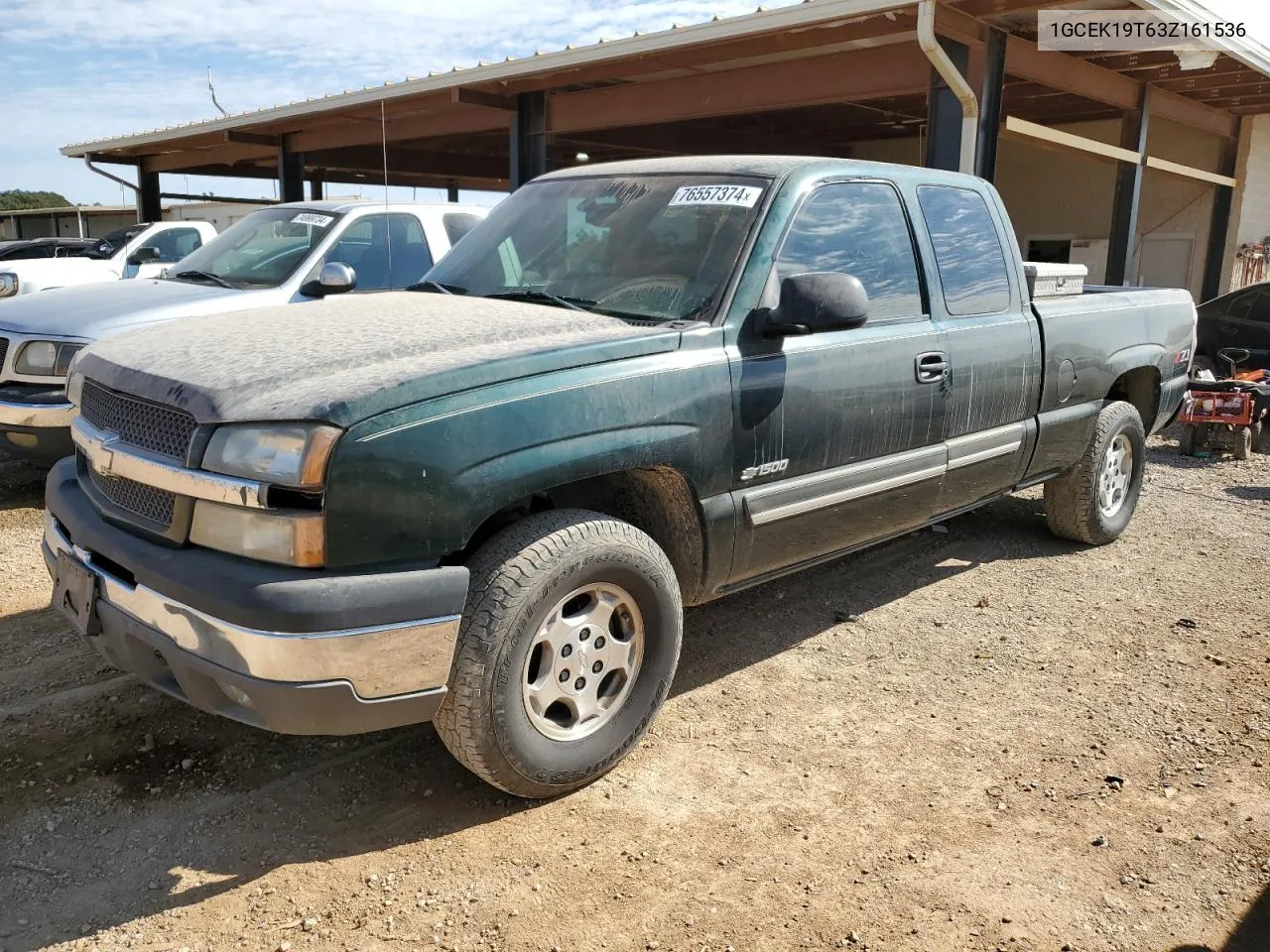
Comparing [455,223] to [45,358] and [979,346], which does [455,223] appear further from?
[979,346]

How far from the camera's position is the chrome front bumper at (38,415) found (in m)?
5.76

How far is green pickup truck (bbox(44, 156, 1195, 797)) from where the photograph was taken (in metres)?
2.54

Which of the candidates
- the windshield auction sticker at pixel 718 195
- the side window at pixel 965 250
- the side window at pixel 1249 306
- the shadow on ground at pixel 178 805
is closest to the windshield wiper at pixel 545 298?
the windshield auction sticker at pixel 718 195

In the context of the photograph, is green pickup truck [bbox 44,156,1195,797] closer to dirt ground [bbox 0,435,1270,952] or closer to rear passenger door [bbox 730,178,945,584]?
rear passenger door [bbox 730,178,945,584]

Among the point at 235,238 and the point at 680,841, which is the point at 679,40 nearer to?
the point at 235,238

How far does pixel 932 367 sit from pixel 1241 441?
20.6 feet

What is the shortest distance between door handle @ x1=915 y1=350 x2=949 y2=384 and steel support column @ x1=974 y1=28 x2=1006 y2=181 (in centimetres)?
542

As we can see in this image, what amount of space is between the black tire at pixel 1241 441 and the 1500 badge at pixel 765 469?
713cm

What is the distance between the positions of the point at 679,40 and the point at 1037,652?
A: 24.5 feet

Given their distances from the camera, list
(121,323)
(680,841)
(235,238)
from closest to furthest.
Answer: (680,841), (121,323), (235,238)

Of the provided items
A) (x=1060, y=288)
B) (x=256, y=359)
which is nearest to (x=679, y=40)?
(x=1060, y=288)

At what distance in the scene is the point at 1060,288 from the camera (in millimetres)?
5293

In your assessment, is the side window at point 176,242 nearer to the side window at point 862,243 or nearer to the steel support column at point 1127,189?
the side window at point 862,243

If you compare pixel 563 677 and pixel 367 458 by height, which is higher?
pixel 367 458
